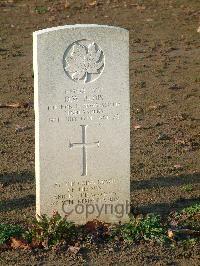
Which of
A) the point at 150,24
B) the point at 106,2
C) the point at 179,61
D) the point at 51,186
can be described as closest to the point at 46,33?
the point at 51,186

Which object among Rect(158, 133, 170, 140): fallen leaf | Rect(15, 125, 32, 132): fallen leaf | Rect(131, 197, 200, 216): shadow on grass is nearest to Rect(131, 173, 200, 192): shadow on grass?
Rect(131, 197, 200, 216): shadow on grass

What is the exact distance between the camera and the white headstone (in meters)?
5.97

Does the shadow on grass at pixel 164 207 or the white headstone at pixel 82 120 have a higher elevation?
the white headstone at pixel 82 120

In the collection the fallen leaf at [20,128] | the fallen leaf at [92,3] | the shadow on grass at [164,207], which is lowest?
the shadow on grass at [164,207]

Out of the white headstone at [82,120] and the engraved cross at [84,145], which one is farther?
the engraved cross at [84,145]

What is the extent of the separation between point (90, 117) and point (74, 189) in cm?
66

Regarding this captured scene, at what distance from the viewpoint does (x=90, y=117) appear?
6.18 m

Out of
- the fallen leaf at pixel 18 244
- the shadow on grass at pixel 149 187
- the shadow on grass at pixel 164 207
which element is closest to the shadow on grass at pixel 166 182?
the shadow on grass at pixel 149 187

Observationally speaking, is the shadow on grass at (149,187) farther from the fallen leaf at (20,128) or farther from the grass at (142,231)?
the fallen leaf at (20,128)

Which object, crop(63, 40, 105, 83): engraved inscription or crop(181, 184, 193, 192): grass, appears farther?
crop(181, 184, 193, 192): grass

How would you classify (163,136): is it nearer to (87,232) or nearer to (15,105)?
(15,105)

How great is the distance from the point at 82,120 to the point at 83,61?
50 cm

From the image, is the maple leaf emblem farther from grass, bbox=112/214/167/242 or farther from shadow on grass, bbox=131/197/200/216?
shadow on grass, bbox=131/197/200/216

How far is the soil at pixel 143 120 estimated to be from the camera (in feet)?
19.9
